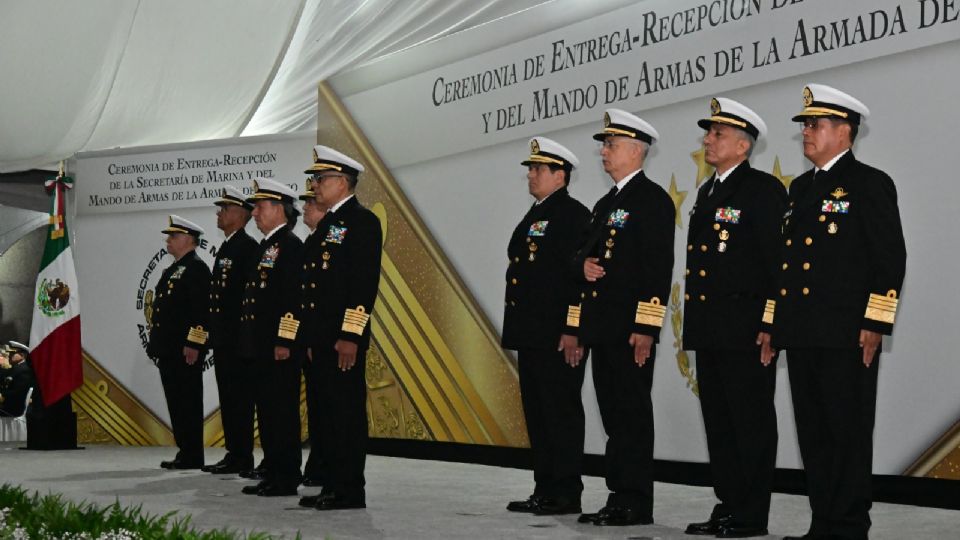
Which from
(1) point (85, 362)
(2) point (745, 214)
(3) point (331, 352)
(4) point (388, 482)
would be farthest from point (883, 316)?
(1) point (85, 362)

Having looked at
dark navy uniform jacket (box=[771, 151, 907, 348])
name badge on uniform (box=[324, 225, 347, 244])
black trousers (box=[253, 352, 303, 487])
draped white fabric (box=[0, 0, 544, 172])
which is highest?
draped white fabric (box=[0, 0, 544, 172])

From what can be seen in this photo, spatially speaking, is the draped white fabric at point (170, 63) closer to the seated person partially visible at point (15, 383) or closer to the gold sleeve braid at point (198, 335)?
the seated person partially visible at point (15, 383)

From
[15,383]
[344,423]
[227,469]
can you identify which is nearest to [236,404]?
[227,469]

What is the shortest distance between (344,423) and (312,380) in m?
0.41

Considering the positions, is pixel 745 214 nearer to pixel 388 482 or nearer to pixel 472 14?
pixel 388 482

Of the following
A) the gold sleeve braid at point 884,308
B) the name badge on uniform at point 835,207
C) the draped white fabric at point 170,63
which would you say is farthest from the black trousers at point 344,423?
the draped white fabric at point 170,63

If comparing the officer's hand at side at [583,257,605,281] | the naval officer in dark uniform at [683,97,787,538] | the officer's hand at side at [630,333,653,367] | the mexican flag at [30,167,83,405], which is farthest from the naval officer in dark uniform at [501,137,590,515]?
the mexican flag at [30,167,83,405]

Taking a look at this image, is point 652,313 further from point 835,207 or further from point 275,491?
point 275,491

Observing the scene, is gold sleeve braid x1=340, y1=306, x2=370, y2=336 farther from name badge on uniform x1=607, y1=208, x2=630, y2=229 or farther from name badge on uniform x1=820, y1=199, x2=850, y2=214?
name badge on uniform x1=820, y1=199, x2=850, y2=214

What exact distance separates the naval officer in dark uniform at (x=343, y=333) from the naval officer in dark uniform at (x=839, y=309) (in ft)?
5.41

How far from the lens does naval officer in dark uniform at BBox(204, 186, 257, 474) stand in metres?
6.31

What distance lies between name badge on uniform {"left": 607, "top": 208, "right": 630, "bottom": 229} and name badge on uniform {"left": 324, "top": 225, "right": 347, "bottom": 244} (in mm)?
1063

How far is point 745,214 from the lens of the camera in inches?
158

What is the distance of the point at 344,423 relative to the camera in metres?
4.74
